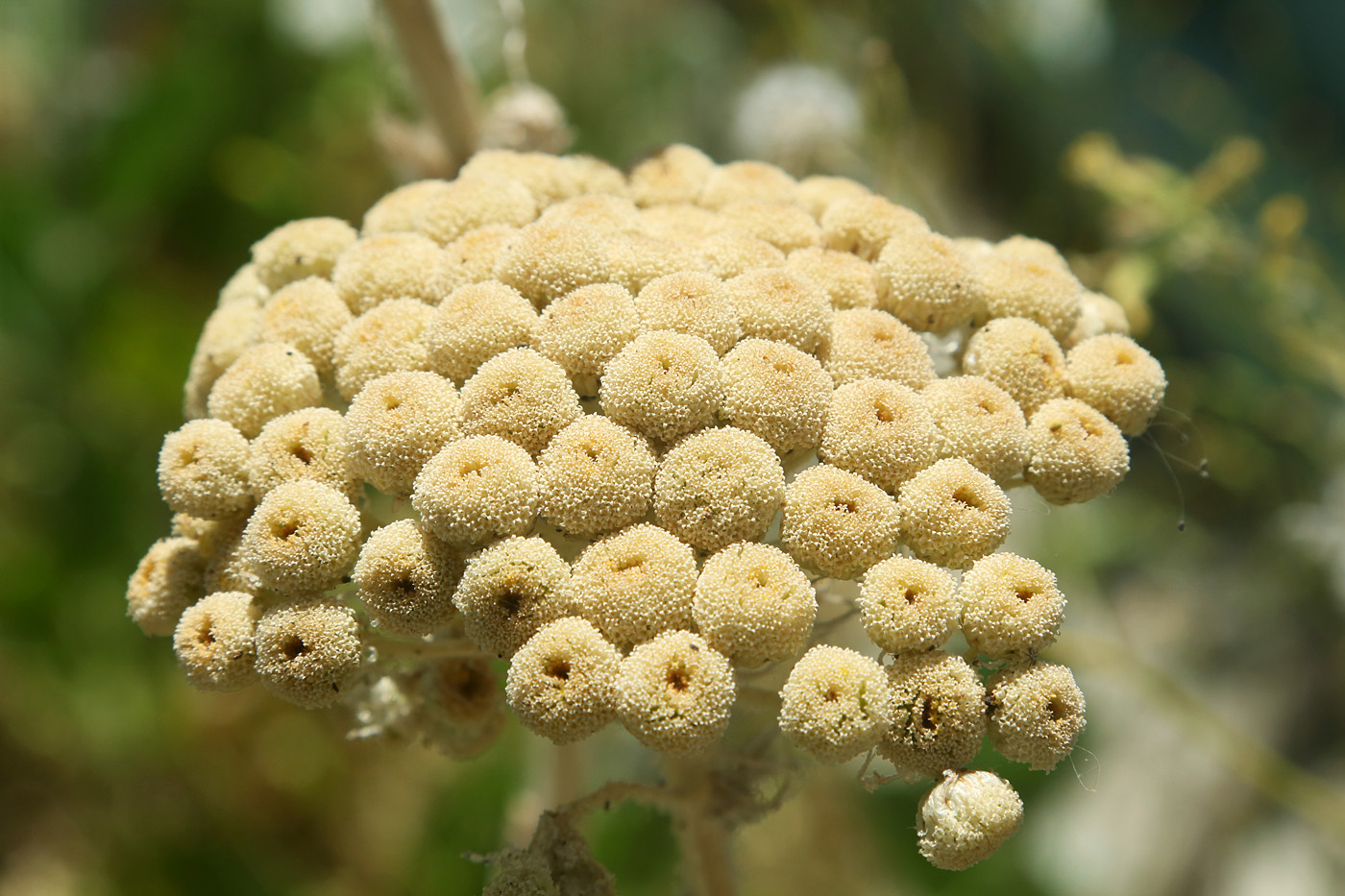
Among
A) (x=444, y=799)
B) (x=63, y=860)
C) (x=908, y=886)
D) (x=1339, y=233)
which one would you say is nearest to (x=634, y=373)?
(x=444, y=799)

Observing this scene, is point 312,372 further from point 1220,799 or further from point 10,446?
point 1220,799

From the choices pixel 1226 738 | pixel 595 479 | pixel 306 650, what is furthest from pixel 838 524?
pixel 1226 738

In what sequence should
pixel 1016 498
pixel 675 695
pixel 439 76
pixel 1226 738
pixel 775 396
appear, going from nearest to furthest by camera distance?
pixel 675 695 < pixel 775 396 < pixel 439 76 < pixel 1226 738 < pixel 1016 498

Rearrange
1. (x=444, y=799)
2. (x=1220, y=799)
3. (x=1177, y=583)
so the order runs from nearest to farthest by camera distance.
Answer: (x=444, y=799) → (x=1220, y=799) → (x=1177, y=583)

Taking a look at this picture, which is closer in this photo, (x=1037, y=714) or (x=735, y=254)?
(x=1037, y=714)

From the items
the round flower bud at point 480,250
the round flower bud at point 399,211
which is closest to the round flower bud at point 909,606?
the round flower bud at point 480,250

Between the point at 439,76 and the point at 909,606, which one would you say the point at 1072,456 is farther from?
the point at 439,76
